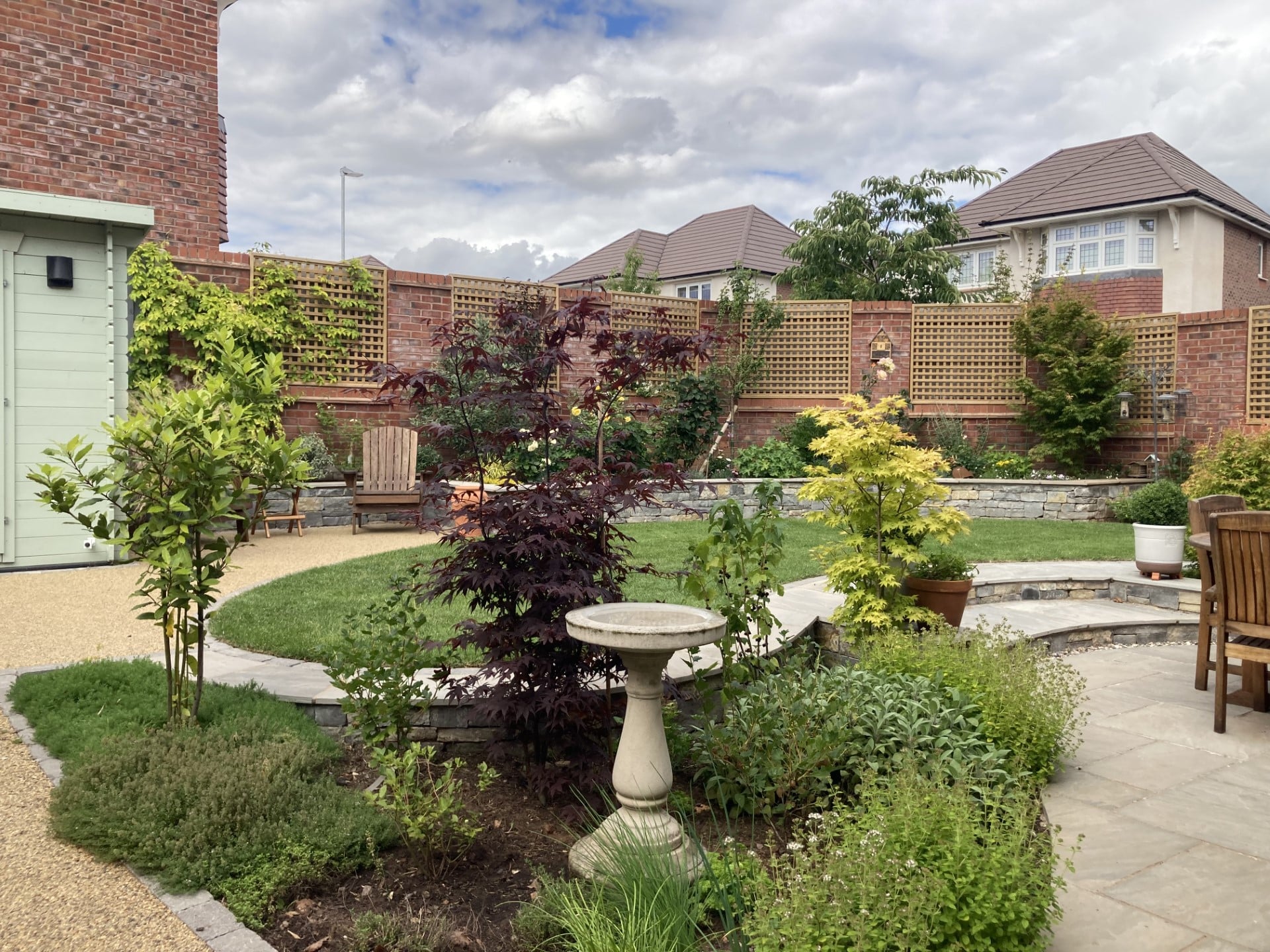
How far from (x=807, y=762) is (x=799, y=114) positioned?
1263 cm

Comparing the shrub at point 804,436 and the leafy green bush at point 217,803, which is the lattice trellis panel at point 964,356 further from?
the leafy green bush at point 217,803

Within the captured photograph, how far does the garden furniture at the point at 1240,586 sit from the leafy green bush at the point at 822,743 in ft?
4.46

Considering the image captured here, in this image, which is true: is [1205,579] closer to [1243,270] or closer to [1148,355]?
[1148,355]

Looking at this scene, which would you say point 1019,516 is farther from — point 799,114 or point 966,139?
point 966,139

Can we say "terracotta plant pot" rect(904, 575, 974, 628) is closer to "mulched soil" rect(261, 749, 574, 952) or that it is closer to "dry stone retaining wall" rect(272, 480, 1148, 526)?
"mulched soil" rect(261, 749, 574, 952)

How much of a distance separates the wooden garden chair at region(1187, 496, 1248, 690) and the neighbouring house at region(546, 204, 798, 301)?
19.1 metres

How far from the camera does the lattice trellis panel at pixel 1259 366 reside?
36.2 feet

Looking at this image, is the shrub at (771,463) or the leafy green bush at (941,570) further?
the shrub at (771,463)

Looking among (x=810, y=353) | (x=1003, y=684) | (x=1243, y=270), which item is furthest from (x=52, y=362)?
(x=1243, y=270)

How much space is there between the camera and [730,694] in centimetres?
323

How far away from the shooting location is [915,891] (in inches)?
73.1

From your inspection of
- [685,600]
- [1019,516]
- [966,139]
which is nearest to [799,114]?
[966,139]

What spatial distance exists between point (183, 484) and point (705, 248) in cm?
2460

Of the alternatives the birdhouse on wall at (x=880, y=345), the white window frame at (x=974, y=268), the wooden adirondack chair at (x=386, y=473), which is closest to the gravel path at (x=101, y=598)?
the wooden adirondack chair at (x=386, y=473)
